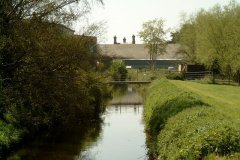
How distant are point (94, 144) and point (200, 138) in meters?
13.9

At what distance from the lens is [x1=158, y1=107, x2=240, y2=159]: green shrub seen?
1134cm

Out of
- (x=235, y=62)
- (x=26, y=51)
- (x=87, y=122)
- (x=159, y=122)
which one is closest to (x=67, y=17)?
(x=26, y=51)

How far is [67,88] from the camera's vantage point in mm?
19344

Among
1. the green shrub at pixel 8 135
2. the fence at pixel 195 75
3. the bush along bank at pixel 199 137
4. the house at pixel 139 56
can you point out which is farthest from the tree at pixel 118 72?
the bush along bank at pixel 199 137

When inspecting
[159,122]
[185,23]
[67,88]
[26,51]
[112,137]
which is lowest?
[112,137]

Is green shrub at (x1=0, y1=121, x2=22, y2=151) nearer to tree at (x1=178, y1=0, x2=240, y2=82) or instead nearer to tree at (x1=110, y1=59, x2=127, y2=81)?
tree at (x1=178, y1=0, x2=240, y2=82)

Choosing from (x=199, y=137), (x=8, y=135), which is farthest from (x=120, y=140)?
(x=199, y=137)

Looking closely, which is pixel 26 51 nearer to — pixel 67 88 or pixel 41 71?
Answer: pixel 41 71

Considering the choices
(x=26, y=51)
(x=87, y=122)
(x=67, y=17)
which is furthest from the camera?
(x=87, y=122)

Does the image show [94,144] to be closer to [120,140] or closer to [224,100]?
[120,140]

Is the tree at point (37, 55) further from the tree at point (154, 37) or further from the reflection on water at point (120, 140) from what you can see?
the tree at point (154, 37)

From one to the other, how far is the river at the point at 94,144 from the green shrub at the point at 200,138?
610 centimetres

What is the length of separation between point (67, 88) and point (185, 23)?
70.2 m

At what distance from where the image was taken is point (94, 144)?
82.8 feet
